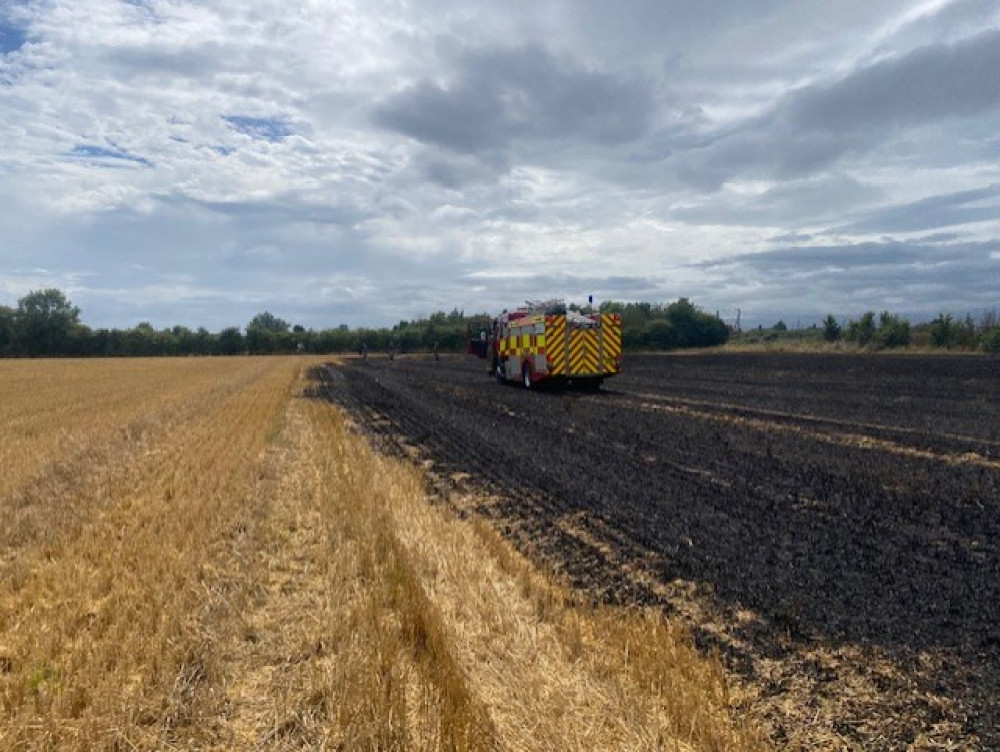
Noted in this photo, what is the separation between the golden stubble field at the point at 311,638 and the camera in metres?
3.56

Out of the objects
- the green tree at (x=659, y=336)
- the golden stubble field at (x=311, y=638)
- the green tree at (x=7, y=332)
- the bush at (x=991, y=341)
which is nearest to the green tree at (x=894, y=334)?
the bush at (x=991, y=341)

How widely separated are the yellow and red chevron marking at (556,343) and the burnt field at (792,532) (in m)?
4.98

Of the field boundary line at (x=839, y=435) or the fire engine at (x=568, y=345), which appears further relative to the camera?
the fire engine at (x=568, y=345)

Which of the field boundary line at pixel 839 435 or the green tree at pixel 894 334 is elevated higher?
the green tree at pixel 894 334

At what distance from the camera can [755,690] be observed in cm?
395

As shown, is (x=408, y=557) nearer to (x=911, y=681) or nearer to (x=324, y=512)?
(x=324, y=512)

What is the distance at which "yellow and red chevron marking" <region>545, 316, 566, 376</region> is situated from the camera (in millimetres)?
22141

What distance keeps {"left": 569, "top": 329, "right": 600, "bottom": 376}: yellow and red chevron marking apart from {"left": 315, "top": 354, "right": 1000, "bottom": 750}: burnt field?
4.91m

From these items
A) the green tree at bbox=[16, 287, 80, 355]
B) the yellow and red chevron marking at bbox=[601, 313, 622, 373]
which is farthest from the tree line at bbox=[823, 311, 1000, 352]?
the green tree at bbox=[16, 287, 80, 355]

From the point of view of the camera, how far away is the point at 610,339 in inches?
891

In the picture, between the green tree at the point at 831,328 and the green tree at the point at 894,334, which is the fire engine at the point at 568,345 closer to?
the green tree at the point at 894,334

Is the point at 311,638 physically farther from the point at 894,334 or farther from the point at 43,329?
the point at 43,329

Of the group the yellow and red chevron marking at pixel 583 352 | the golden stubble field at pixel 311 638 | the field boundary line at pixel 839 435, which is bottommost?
the golden stubble field at pixel 311 638

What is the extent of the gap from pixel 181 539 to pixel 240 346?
94.4 m
